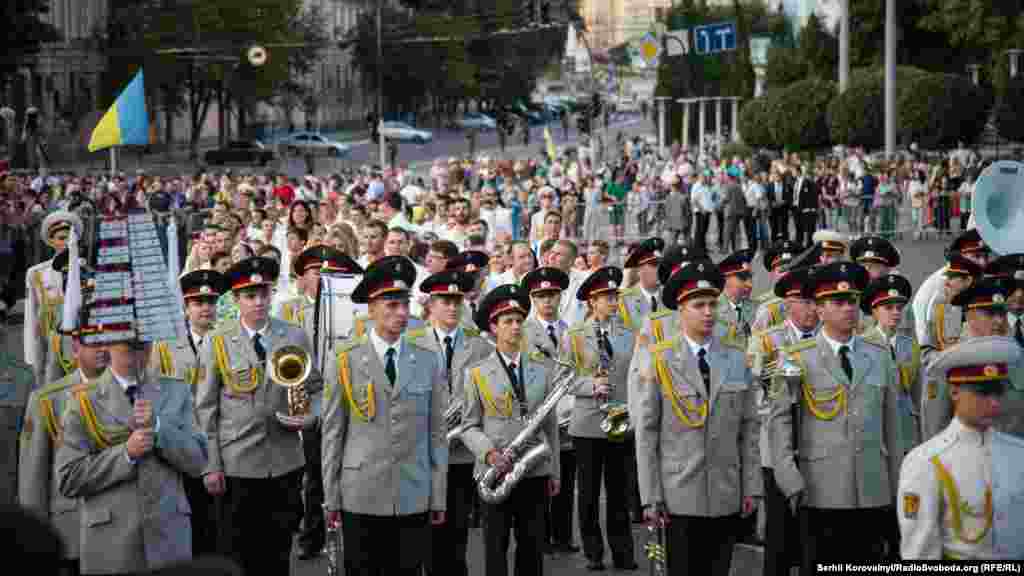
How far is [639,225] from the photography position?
1491 inches

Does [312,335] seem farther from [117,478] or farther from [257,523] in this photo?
[117,478]

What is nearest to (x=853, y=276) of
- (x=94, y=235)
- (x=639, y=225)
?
(x=94, y=235)

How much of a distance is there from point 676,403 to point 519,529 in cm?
157

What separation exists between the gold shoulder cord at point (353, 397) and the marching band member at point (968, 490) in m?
3.50

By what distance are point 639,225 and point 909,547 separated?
3143 cm

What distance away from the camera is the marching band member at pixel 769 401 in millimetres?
10312

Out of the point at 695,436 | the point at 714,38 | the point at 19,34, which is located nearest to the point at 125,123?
the point at 695,436

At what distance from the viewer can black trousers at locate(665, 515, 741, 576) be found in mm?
9188

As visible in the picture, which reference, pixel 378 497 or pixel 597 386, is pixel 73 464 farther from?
pixel 597 386

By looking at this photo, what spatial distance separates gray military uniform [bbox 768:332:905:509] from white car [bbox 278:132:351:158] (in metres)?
76.2

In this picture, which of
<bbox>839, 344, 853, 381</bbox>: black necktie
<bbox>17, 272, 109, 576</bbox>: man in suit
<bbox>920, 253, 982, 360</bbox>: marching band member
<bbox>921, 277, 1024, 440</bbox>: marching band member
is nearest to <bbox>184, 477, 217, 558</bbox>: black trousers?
<bbox>17, 272, 109, 576</bbox>: man in suit

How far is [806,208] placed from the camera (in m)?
35.1

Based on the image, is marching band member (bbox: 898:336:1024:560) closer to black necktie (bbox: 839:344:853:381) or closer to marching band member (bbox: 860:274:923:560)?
black necktie (bbox: 839:344:853:381)

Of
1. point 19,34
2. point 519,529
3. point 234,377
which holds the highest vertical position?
point 19,34
